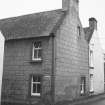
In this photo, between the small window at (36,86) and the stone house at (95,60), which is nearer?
the small window at (36,86)

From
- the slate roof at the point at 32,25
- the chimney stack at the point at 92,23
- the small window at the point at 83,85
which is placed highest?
the chimney stack at the point at 92,23

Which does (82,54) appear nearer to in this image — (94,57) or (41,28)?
(94,57)

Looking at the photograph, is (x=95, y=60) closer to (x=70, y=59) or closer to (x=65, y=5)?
(x=70, y=59)

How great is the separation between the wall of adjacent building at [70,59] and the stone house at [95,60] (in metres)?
2.72

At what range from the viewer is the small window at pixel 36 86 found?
1980 centimetres

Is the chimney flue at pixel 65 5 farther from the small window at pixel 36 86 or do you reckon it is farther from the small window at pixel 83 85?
the small window at pixel 83 85

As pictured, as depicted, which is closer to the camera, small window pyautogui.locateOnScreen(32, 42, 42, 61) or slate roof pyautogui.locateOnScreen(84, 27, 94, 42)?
small window pyautogui.locateOnScreen(32, 42, 42, 61)

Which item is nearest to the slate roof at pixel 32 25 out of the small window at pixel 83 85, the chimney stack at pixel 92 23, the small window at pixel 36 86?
the small window at pixel 36 86

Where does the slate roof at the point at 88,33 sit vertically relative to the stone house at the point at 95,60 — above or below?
above

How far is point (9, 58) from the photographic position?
21.7 meters

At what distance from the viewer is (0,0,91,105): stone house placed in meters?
19.6

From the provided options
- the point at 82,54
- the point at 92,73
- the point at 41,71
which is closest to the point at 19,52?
the point at 41,71

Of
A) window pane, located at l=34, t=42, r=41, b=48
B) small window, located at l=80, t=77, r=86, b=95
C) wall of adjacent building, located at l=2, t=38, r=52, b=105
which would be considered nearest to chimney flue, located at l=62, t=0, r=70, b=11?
wall of adjacent building, located at l=2, t=38, r=52, b=105

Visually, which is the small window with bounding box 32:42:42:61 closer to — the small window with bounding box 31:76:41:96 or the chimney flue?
the small window with bounding box 31:76:41:96
